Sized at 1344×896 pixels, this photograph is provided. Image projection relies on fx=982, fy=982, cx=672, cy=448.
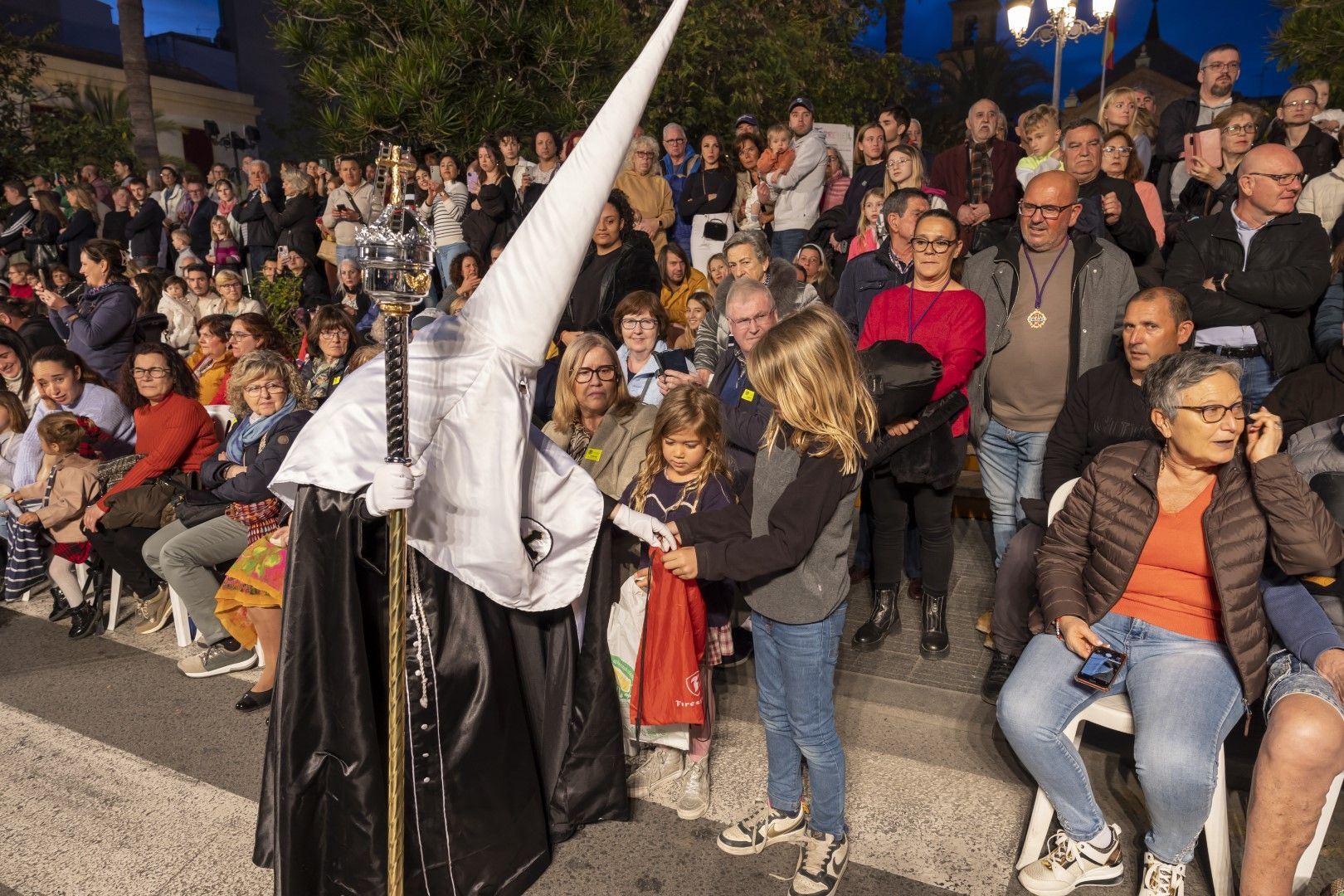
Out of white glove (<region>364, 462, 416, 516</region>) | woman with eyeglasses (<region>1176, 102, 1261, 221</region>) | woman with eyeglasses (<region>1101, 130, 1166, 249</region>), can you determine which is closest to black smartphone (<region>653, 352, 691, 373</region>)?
woman with eyeglasses (<region>1101, 130, 1166, 249</region>)

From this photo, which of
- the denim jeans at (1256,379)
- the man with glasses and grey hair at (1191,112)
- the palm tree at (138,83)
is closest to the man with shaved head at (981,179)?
the man with glasses and grey hair at (1191,112)

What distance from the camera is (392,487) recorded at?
2039 millimetres

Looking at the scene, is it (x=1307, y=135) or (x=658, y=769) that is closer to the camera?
(x=658, y=769)

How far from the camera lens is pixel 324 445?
7.72 feet

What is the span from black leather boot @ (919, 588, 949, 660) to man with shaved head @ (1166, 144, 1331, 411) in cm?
154

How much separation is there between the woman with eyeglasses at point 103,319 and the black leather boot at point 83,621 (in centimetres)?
259

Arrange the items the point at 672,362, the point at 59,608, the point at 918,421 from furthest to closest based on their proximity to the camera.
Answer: the point at 59,608 → the point at 672,362 → the point at 918,421

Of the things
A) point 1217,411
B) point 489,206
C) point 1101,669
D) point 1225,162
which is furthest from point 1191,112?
point 489,206

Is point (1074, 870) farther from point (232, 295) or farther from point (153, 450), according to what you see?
point (232, 295)

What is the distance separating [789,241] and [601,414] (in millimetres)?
4207

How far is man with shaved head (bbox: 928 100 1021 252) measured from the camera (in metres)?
5.80

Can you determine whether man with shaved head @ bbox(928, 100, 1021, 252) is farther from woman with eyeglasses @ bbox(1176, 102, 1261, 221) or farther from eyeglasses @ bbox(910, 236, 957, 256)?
eyeglasses @ bbox(910, 236, 957, 256)

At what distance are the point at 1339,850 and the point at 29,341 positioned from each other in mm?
9901

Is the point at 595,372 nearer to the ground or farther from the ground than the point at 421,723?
farther from the ground
